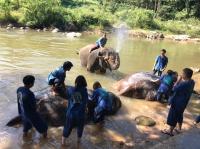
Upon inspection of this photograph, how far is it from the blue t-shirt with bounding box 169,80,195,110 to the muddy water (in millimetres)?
1122

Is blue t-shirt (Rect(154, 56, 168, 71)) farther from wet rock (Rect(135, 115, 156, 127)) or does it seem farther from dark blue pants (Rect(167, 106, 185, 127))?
dark blue pants (Rect(167, 106, 185, 127))

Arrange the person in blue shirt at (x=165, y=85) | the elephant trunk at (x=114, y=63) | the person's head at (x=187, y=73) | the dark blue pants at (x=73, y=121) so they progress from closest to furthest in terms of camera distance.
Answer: the dark blue pants at (x=73, y=121), the person's head at (x=187, y=73), the person in blue shirt at (x=165, y=85), the elephant trunk at (x=114, y=63)

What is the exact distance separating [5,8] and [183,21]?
2321cm

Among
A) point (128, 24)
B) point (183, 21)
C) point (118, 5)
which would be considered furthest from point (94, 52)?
point (118, 5)

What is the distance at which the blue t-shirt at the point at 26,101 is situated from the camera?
733 cm

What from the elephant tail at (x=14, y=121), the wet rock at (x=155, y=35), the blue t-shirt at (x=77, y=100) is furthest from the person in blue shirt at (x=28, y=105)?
the wet rock at (x=155, y=35)

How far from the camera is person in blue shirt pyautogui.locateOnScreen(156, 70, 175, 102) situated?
11.3 metres

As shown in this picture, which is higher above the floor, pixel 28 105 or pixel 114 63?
pixel 28 105

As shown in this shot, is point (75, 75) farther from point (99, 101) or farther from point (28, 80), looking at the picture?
point (28, 80)

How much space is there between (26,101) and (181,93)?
3526 mm

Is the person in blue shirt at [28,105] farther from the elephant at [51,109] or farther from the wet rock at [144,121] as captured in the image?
the wet rock at [144,121]

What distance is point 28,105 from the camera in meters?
7.46

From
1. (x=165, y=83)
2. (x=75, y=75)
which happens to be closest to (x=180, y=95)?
(x=165, y=83)

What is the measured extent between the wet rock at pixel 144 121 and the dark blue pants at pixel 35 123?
2.91 metres
